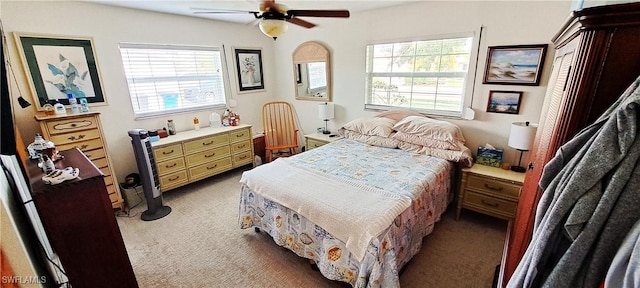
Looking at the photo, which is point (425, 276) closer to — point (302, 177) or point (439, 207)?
point (439, 207)

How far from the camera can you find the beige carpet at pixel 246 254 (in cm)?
187

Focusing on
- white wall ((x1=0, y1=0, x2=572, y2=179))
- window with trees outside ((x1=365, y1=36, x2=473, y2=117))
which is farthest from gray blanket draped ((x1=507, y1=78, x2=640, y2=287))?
window with trees outside ((x1=365, y1=36, x2=473, y2=117))

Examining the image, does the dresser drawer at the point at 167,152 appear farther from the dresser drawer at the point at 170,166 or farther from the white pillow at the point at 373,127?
the white pillow at the point at 373,127

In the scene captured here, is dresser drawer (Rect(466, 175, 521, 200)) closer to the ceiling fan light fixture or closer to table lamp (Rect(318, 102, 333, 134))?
table lamp (Rect(318, 102, 333, 134))

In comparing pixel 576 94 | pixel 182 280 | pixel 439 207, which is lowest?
pixel 182 280

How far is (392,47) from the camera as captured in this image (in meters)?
3.16

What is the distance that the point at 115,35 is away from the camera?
114 inches

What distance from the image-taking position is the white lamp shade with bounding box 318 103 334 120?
376 cm

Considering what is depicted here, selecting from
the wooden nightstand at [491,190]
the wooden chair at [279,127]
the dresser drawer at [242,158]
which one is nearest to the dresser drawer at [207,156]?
the dresser drawer at [242,158]

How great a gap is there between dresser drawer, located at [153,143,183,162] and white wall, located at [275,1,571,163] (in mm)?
2169

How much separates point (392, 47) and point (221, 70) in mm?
2548

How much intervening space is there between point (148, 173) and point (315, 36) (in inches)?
112

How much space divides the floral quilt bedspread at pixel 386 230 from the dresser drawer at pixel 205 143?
1.42 m

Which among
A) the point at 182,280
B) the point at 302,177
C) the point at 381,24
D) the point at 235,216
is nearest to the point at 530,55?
the point at 381,24
